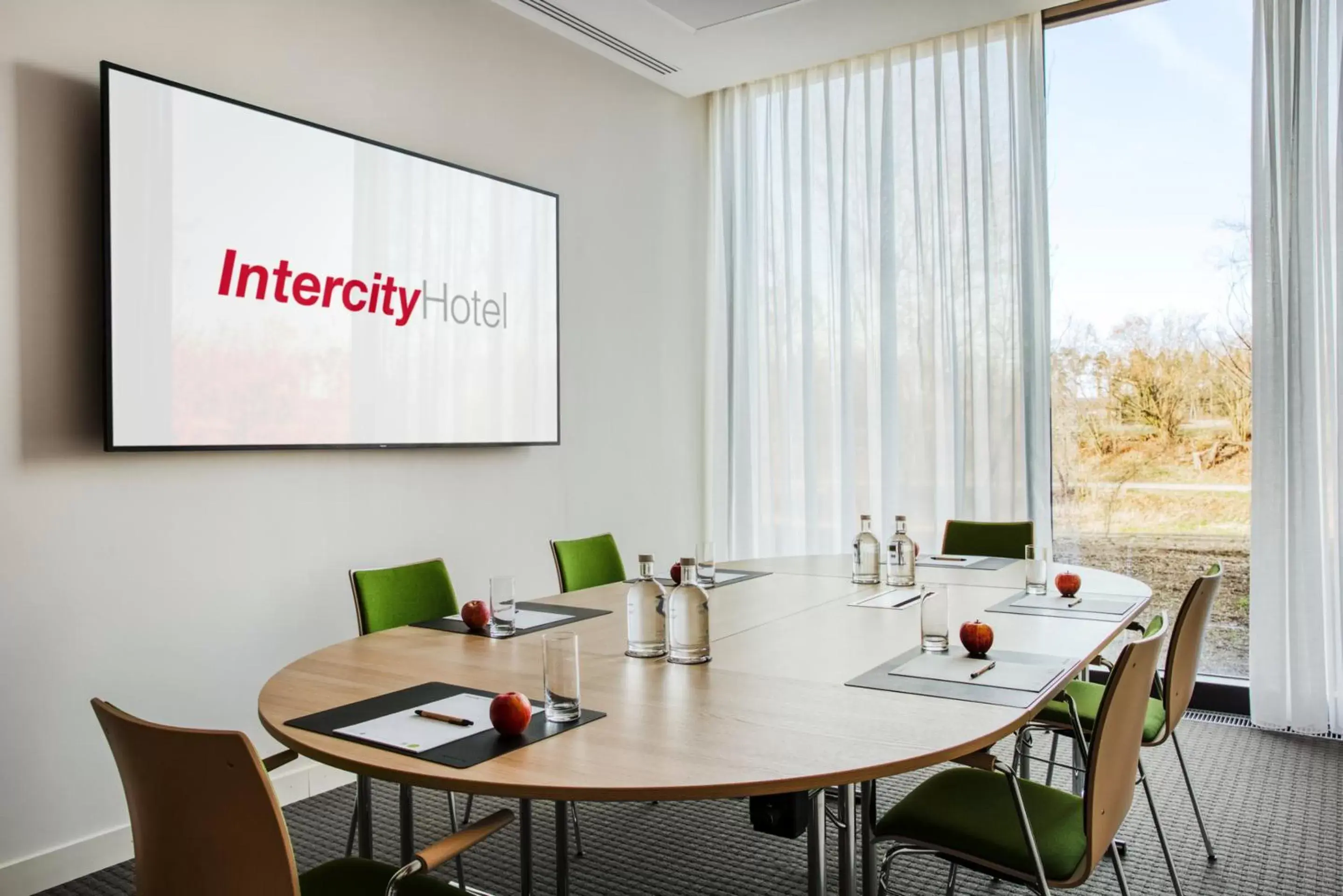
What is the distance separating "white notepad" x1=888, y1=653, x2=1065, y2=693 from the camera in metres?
2.12

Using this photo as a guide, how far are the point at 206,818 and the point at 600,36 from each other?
14.7ft

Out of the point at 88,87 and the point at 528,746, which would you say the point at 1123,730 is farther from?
the point at 88,87

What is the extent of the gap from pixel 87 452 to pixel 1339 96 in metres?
5.28

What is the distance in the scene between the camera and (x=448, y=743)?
177 cm

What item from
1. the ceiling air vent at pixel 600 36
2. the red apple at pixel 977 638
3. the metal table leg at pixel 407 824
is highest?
the ceiling air vent at pixel 600 36

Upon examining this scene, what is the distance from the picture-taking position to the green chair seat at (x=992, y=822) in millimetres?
2057

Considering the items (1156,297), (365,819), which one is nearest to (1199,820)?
(365,819)

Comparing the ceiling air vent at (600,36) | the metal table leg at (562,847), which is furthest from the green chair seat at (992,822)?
the ceiling air vent at (600,36)

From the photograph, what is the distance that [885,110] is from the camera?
18.1 feet

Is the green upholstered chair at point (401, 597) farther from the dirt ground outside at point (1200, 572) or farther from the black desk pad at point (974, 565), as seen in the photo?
the dirt ground outside at point (1200, 572)

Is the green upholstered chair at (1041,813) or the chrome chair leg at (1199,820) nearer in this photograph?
the green upholstered chair at (1041,813)

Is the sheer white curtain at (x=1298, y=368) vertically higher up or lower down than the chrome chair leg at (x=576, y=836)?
higher up

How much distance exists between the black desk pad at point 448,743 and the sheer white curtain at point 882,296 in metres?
3.81

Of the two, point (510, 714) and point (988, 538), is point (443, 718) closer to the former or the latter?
point (510, 714)
